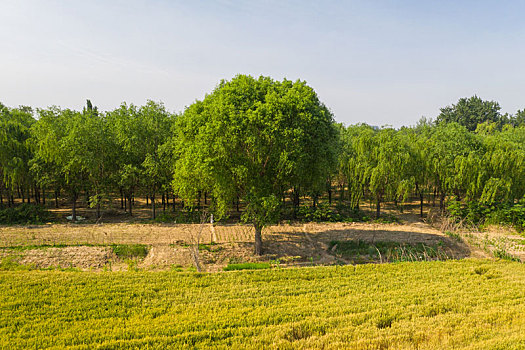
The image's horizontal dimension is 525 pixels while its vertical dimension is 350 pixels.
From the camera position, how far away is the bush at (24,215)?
23.2 meters

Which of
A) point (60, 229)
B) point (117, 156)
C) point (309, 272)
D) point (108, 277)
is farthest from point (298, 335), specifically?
point (117, 156)

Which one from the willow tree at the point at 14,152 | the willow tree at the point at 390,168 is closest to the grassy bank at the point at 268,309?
the willow tree at the point at 390,168

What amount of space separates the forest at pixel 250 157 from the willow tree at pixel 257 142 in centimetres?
6

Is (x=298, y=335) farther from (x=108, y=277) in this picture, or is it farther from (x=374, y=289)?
(x=108, y=277)

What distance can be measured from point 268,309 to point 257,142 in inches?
340

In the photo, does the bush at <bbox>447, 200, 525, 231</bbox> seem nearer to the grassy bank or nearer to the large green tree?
the grassy bank

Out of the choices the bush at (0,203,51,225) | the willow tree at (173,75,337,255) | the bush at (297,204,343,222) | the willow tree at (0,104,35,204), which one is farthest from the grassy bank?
the willow tree at (0,104,35,204)

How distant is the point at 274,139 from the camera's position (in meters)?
15.8

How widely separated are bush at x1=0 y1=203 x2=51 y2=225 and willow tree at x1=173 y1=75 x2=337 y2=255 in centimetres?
1406

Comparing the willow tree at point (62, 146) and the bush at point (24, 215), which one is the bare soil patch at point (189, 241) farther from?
the willow tree at point (62, 146)

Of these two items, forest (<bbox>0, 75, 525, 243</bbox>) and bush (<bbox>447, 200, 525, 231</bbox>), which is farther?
bush (<bbox>447, 200, 525, 231</bbox>)

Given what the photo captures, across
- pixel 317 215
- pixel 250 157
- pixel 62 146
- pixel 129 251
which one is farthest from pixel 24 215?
pixel 317 215

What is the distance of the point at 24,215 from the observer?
943 inches

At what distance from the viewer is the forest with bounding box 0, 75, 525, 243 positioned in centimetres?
1617
